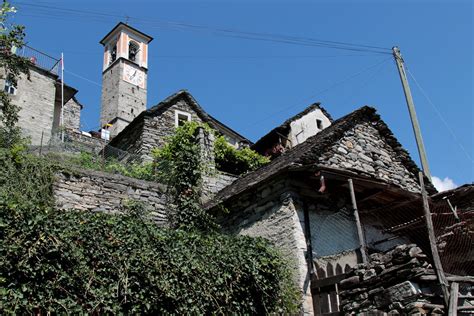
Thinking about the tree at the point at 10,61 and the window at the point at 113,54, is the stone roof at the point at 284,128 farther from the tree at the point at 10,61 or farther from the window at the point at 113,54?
the window at the point at 113,54

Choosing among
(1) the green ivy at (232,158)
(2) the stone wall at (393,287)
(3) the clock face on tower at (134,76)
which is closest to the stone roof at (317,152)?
(2) the stone wall at (393,287)

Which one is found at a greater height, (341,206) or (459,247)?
(341,206)

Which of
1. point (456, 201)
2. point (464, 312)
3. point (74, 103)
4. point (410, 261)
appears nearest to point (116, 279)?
point (410, 261)

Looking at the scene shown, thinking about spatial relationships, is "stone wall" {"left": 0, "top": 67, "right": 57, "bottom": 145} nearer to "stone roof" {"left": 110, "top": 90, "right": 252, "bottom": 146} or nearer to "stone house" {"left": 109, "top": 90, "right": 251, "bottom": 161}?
"stone roof" {"left": 110, "top": 90, "right": 252, "bottom": 146}

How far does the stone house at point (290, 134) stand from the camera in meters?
19.5

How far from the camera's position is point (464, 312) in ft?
19.5

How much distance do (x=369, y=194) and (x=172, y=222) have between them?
4.22 meters

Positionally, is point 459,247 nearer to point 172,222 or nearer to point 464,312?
point 464,312

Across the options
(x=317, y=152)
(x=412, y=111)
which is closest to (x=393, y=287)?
(x=317, y=152)

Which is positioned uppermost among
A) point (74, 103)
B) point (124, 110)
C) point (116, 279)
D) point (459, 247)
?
point (74, 103)

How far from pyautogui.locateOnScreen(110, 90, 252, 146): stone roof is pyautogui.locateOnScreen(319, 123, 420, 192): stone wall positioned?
9914 millimetres

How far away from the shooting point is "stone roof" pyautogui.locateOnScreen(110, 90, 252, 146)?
62.6 ft

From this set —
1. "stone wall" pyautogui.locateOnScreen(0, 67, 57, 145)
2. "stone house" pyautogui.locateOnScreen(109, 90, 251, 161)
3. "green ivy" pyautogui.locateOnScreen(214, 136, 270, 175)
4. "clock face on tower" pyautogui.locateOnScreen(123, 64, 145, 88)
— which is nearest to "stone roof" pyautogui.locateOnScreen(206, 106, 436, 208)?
"green ivy" pyautogui.locateOnScreen(214, 136, 270, 175)

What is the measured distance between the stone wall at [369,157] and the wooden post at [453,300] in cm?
427
